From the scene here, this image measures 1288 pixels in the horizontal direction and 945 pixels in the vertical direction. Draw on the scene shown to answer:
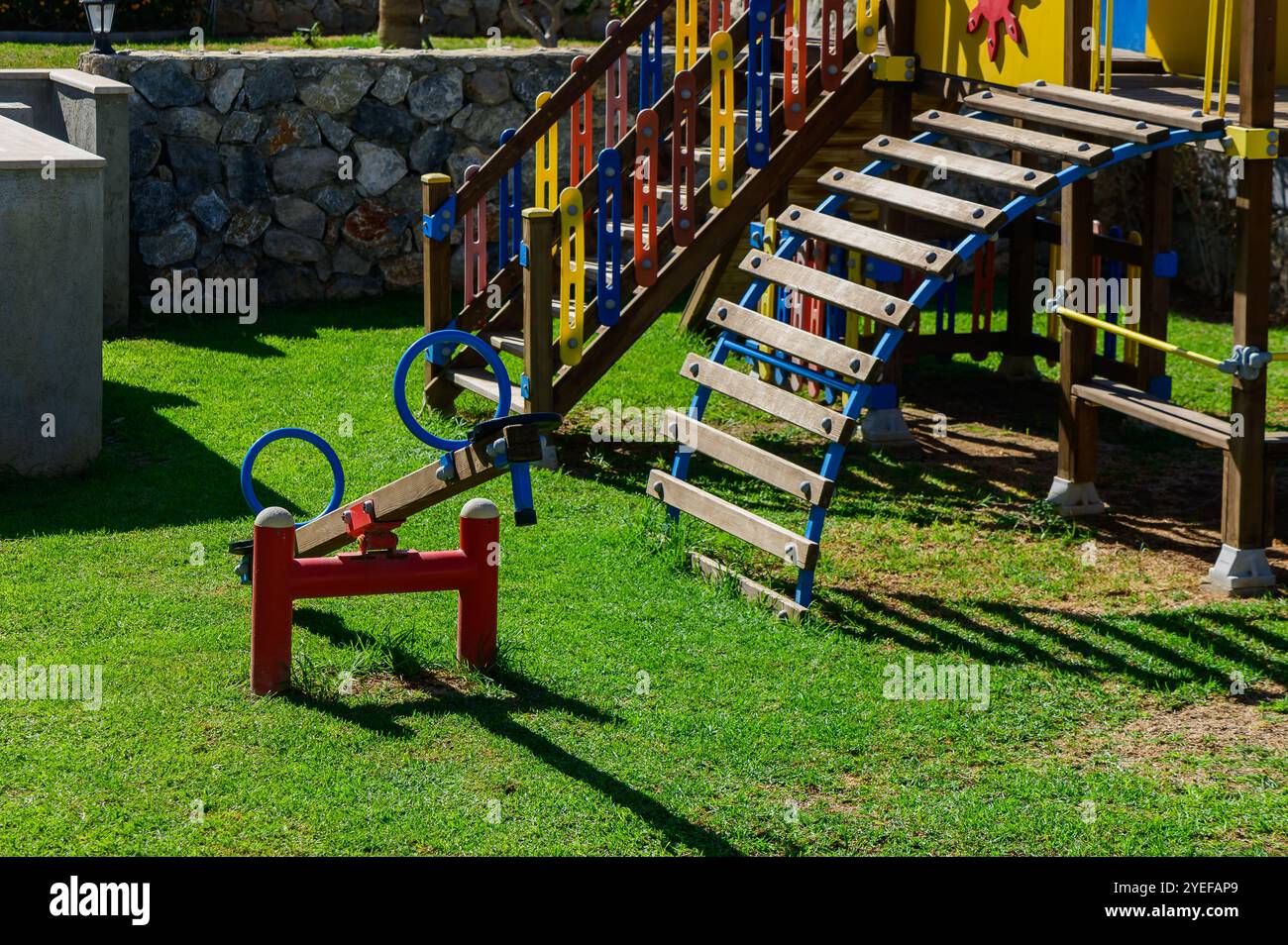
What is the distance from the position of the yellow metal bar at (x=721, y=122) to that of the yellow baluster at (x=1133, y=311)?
229cm

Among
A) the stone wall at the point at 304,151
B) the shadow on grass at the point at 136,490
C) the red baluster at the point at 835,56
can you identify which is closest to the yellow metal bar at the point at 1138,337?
the red baluster at the point at 835,56

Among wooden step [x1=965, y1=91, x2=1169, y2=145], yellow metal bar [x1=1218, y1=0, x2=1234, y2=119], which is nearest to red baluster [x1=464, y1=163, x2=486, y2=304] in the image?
wooden step [x1=965, y1=91, x2=1169, y2=145]

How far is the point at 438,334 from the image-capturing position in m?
5.75

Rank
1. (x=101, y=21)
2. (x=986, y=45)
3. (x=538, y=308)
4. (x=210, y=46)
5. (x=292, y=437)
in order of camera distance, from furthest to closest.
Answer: (x=210, y=46), (x=101, y=21), (x=538, y=308), (x=986, y=45), (x=292, y=437)

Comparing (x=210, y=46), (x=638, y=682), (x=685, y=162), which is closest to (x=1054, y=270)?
(x=685, y=162)

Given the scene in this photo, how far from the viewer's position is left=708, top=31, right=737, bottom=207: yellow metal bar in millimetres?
9109

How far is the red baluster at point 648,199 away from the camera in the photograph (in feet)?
29.8

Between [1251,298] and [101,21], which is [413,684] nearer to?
[1251,298]

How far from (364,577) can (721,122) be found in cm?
418

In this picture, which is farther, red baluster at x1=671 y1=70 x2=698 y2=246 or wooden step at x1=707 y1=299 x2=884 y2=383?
red baluster at x1=671 y1=70 x2=698 y2=246

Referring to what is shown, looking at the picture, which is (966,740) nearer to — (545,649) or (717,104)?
(545,649)

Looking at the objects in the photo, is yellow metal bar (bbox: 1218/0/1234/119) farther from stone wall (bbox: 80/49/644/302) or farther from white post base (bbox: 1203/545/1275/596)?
stone wall (bbox: 80/49/644/302)

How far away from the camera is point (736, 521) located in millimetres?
7484

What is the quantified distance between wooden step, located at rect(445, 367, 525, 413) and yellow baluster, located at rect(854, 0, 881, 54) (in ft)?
9.10
